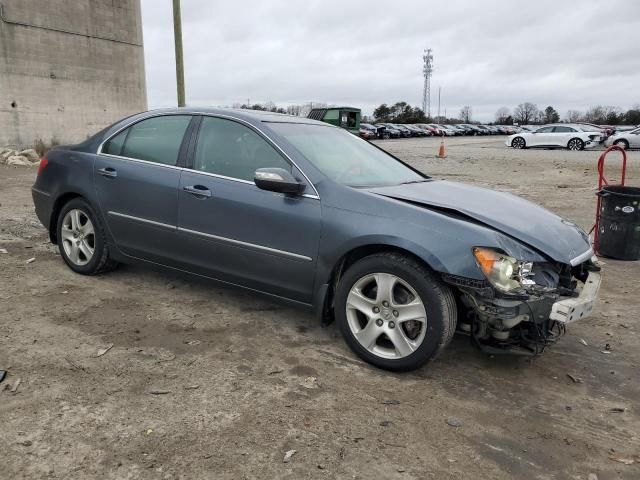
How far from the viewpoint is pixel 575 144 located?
29141 mm

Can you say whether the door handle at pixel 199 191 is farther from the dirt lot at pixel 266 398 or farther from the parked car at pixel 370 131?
the parked car at pixel 370 131

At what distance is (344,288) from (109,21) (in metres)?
21.1

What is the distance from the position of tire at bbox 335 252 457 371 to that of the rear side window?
1863mm

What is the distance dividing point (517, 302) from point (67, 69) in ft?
68.0

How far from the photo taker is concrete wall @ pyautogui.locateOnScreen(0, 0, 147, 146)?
18.1m

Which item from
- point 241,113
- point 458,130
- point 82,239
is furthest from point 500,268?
point 458,130

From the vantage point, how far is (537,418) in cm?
297

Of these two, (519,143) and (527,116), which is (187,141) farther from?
(527,116)

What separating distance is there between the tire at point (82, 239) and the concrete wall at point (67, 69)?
52.2 ft

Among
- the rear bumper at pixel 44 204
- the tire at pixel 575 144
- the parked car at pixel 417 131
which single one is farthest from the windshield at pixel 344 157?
the parked car at pixel 417 131

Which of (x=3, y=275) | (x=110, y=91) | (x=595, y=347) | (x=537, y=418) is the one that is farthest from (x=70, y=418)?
(x=110, y=91)

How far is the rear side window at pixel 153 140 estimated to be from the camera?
435cm

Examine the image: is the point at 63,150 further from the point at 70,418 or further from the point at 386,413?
the point at 386,413

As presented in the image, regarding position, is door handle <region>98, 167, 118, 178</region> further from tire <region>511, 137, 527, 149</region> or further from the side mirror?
tire <region>511, 137, 527, 149</region>
